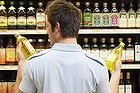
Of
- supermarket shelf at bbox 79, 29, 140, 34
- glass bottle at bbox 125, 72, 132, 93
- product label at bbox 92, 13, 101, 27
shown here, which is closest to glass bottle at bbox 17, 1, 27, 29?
supermarket shelf at bbox 79, 29, 140, 34

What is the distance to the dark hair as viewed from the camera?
59.9 inches

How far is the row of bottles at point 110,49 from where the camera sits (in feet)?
10.9

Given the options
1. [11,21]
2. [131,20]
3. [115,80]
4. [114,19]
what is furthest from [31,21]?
[115,80]

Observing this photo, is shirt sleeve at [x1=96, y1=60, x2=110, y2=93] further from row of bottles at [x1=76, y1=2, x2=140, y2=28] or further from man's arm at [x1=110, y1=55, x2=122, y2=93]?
row of bottles at [x1=76, y1=2, x2=140, y2=28]

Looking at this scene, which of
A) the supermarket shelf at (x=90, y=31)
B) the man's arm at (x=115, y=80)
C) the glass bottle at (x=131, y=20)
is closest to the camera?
the man's arm at (x=115, y=80)

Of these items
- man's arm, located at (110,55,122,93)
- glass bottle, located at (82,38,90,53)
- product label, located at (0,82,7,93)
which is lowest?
product label, located at (0,82,7,93)

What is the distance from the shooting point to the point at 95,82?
1512 mm

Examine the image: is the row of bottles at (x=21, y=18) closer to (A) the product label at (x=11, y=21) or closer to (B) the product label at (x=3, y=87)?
(A) the product label at (x=11, y=21)

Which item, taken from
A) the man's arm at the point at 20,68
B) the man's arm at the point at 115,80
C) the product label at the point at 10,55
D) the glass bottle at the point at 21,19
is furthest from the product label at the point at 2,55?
the man's arm at the point at 115,80

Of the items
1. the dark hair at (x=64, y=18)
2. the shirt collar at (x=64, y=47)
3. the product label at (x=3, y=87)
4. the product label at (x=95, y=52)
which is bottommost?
the product label at (x=3, y=87)

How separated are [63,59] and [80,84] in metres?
0.14

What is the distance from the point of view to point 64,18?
1.52 metres

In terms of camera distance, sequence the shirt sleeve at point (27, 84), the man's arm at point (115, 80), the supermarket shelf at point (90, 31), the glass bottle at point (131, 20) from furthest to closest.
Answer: the glass bottle at point (131, 20) < the supermarket shelf at point (90, 31) < the man's arm at point (115, 80) < the shirt sleeve at point (27, 84)

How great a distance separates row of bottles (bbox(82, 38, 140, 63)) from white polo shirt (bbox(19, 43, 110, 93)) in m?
1.81
